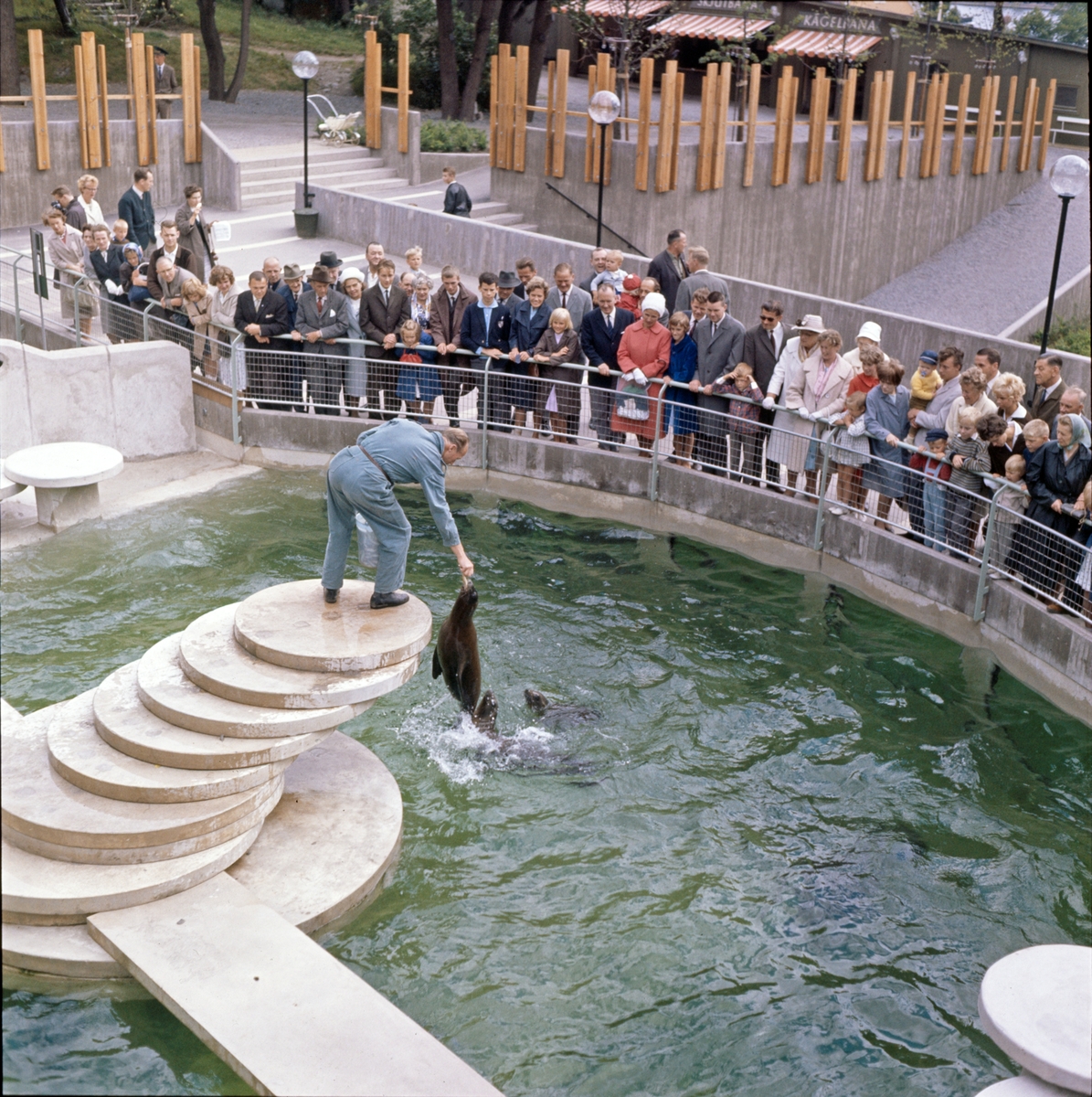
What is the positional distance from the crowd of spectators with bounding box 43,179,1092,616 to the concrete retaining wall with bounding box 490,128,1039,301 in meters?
8.78

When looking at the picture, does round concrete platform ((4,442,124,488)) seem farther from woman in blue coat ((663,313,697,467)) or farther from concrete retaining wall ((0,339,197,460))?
woman in blue coat ((663,313,697,467))

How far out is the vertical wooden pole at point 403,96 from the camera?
28047 mm

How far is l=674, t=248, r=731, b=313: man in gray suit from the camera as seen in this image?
15.4 m

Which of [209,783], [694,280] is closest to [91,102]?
[694,280]

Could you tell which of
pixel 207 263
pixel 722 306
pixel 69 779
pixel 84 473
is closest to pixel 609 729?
pixel 69 779

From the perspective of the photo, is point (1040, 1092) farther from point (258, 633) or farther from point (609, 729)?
point (258, 633)

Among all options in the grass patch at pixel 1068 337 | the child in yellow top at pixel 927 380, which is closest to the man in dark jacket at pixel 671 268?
the child in yellow top at pixel 927 380

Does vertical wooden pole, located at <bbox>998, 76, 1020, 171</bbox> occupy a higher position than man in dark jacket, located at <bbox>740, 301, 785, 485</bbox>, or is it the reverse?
vertical wooden pole, located at <bbox>998, 76, 1020, 171</bbox>

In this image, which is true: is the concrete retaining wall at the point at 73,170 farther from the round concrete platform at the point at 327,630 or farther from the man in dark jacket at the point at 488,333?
the round concrete platform at the point at 327,630

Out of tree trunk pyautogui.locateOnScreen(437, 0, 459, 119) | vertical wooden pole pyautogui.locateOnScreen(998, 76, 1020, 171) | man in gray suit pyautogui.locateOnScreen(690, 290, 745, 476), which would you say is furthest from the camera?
tree trunk pyautogui.locateOnScreen(437, 0, 459, 119)

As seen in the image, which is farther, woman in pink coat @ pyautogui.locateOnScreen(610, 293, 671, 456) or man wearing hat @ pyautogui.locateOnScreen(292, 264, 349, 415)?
man wearing hat @ pyautogui.locateOnScreen(292, 264, 349, 415)

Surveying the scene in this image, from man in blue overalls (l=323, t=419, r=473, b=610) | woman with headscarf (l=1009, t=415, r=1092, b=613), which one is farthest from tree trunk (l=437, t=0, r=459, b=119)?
man in blue overalls (l=323, t=419, r=473, b=610)

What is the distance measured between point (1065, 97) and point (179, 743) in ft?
133

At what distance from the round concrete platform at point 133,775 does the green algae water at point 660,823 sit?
1.13m
